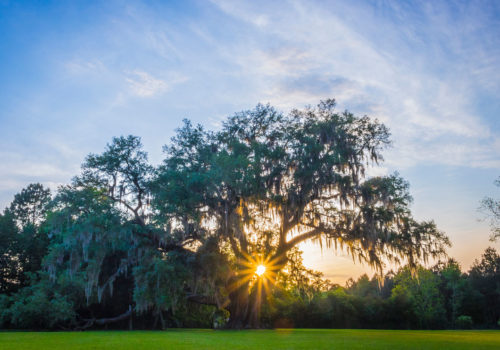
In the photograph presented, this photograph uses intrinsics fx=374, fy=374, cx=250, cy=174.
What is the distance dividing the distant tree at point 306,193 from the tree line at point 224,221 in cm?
6

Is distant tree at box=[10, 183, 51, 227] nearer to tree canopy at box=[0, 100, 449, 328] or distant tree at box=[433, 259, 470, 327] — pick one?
tree canopy at box=[0, 100, 449, 328]

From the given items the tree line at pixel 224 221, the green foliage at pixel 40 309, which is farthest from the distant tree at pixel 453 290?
the green foliage at pixel 40 309

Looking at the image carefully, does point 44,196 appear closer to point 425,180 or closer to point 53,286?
point 53,286

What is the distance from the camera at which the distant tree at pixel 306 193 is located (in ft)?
64.1

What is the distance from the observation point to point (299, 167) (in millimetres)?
19625

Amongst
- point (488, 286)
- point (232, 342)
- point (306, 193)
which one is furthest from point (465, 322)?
point (232, 342)

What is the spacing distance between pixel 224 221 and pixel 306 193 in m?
4.71

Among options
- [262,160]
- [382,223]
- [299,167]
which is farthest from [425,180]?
[262,160]

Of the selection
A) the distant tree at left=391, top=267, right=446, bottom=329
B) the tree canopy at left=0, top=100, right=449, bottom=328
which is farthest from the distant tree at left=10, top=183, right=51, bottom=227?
the distant tree at left=391, top=267, right=446, bottom=329

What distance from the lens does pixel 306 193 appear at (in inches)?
771

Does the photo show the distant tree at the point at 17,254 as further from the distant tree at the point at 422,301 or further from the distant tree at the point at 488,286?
the distant tree at the point at 488,286

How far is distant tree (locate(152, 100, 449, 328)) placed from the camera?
19531 millimetres

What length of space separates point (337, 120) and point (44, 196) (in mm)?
41822

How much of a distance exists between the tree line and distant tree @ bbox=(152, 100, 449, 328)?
6 cm
